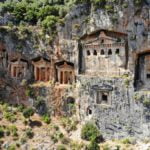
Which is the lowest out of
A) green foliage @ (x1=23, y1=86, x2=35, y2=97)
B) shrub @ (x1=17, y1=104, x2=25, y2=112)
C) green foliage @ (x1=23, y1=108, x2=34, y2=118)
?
green foliage @ (x1=23, y1=108, x2=34, y2=118)

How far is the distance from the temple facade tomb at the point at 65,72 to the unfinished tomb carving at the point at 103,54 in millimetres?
1115

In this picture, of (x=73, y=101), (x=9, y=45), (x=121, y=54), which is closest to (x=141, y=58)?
(x=121, y=54)

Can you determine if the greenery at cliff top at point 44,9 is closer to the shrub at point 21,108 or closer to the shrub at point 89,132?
the shrub at point 21,108

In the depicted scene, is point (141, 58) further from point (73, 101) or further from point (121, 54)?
point (73, 101)

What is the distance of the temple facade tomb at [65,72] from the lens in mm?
38031

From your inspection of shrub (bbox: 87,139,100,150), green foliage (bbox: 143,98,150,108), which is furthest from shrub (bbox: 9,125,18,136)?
green foliage (bbox: 143,98,150,108)

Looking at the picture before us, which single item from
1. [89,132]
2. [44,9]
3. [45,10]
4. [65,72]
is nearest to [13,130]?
[89,132]

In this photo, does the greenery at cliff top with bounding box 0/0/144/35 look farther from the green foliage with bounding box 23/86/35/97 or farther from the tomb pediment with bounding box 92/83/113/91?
the tomb pediment with bounding box 92/83/113/91

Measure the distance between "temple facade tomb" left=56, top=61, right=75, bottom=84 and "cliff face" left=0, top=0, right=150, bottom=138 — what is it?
49cm

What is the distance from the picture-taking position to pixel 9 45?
3950 cm

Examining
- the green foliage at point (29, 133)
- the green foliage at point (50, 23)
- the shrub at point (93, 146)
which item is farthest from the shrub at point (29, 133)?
the green foliage at point (50, 23)

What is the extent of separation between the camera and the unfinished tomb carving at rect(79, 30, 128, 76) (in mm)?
35375

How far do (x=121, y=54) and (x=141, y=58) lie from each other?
1.66 metres

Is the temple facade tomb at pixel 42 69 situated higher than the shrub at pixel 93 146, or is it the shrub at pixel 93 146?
the temple facade tomb at pixel 42 69
